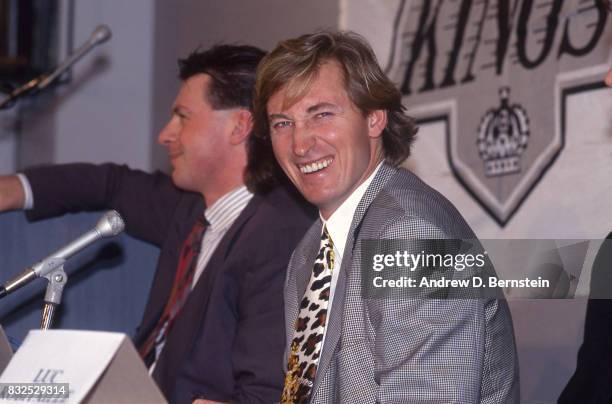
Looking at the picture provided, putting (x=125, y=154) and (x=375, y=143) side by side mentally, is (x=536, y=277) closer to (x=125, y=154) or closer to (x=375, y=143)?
(x=375, y=143)

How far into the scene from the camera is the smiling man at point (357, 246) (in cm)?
177

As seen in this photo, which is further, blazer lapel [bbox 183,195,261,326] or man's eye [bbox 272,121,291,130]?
blazer lapel [bbox 183,195,261,326]

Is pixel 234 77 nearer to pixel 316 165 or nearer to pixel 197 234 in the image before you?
pixel 197 234

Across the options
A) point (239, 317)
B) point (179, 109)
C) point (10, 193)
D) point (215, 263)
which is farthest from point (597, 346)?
point (10, 193)

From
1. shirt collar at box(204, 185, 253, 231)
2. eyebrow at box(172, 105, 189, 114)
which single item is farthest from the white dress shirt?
eyebrow at box(172, 105, 189, 114)

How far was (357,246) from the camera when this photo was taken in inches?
77.5

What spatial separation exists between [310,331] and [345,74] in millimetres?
542

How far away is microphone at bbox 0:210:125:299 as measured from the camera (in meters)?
1.95

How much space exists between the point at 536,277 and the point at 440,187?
0.85 meters

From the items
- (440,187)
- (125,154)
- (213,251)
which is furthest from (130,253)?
(125,154)

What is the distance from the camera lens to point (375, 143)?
220 centimetres

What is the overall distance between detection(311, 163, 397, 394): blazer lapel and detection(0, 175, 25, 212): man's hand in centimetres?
129

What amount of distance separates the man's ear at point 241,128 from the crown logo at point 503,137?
0.66m

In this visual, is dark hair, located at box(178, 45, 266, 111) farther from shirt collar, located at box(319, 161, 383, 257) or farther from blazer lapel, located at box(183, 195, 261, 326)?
shirt collar, located at box(319, 161, 383, 257)
